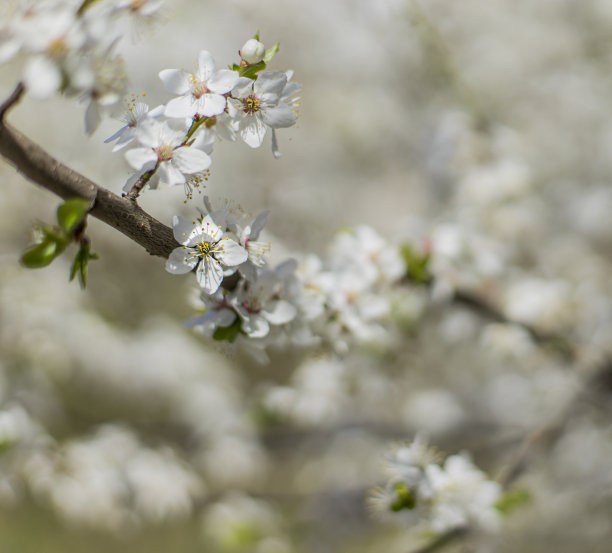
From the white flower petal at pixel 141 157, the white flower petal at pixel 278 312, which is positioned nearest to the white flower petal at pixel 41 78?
the white flower petal at pixel 141 157

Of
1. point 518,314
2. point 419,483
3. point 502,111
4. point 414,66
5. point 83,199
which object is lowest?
point 419,483

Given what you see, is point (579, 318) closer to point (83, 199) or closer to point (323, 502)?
point (323, 502)

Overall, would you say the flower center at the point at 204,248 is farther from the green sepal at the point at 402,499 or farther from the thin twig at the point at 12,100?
the green sepal at the point at 402,499

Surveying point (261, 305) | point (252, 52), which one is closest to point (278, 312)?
point (261, 305)

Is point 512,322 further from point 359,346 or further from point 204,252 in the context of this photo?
point 204,252

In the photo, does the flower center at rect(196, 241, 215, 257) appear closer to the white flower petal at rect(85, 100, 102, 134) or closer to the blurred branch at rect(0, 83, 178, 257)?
the blurred branch at rect(0, 83, 178, 257)

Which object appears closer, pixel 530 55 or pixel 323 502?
pixel 323 502

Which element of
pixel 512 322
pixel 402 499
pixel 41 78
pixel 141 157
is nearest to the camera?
pixel 41 78

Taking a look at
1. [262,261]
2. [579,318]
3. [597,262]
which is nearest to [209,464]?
[579,318]
